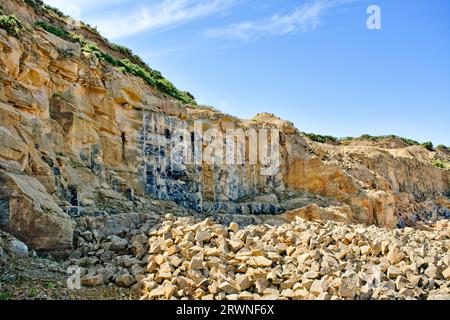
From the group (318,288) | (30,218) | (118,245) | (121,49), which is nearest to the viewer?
(318,288)

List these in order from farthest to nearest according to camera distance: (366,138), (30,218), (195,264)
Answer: (366,138) → (30,218) → (195,264)

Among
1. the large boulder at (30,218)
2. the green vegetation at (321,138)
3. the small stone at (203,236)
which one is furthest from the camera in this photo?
the green vegetation at (321,138)

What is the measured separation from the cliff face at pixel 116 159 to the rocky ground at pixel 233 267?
116 centimetres

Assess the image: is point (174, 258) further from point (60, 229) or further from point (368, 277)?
point (368, 277)

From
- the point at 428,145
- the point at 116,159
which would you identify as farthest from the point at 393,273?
the point at 428,145

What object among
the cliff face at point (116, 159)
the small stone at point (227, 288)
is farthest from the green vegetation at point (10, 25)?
the small stone at point (227, 288)

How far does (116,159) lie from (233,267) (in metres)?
8.86

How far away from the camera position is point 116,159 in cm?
1542

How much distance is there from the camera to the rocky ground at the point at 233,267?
6.69 m

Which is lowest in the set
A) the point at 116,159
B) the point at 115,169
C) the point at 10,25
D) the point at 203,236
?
the point at 203,236

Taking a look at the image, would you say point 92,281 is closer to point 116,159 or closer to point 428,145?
point 116,159

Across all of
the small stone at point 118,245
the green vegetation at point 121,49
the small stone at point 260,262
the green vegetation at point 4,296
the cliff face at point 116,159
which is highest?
the green vegetation at point 121,49

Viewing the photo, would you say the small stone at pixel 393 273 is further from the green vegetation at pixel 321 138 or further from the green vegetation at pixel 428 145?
the green vegetation at pixel 428 145

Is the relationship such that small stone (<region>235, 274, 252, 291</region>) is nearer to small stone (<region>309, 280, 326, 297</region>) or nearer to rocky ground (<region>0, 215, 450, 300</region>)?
rocky ground (<region>0, 215, 450, 300</region>)
